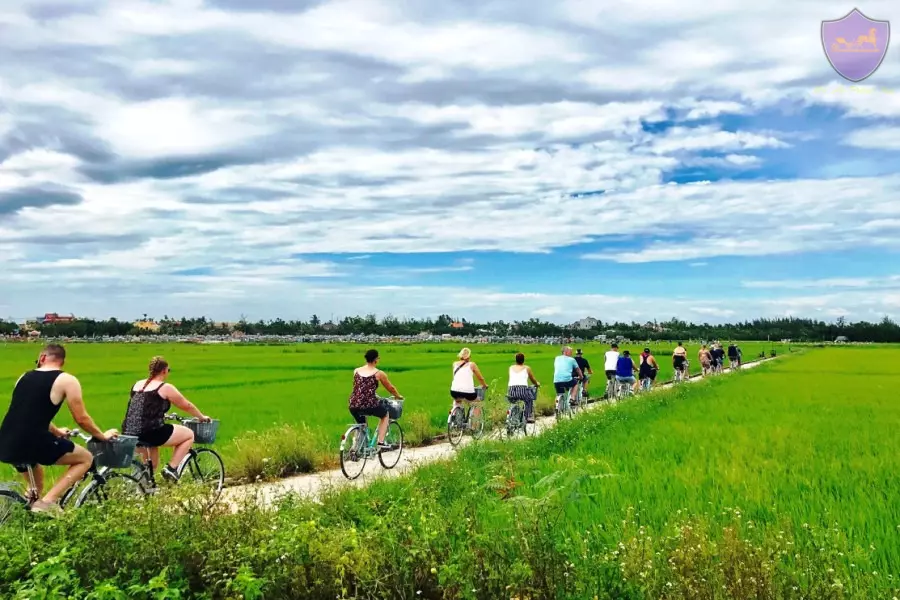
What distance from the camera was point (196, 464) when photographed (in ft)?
29.8

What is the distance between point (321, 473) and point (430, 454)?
2.51 metres

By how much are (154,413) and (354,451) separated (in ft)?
11.1

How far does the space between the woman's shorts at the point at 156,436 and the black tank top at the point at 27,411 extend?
65.8 inches

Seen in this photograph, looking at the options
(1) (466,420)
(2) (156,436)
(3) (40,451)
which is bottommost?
(1) (466,420)

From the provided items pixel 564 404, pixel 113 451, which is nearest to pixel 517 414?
pixel 564 404

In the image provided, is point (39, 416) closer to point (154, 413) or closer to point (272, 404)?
point (154, 413)

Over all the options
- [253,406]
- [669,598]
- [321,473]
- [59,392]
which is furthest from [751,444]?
[253,406]

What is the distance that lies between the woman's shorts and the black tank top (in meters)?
1.67

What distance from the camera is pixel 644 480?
9375 mm

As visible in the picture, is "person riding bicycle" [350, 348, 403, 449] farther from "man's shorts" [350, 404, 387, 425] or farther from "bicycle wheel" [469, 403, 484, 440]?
"bicycle wheel" [469, 403, 484, 440]

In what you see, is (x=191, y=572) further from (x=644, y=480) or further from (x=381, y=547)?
(x=644, y=480)

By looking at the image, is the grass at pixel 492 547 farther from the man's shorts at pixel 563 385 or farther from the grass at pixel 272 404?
the man's shorts at pixel 563 385

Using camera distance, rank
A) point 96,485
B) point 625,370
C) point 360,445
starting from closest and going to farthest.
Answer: point 96,485 → point 360,445 → point 625,370

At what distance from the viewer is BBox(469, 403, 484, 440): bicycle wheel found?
14349 millimetres
